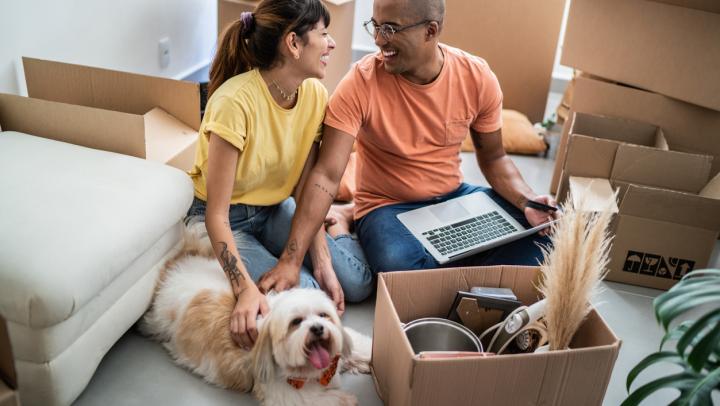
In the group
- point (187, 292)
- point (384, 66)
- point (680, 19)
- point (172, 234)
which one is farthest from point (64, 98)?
point (680, 19)

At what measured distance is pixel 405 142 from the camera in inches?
79.1

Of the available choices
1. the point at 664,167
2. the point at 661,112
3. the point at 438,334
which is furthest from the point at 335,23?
the point at 438,334

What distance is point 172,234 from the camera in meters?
1.74

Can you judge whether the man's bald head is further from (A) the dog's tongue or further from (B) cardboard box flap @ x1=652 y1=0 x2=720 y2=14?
(B) cardboard box flap @ x1=652 y1=0 x2=720 y2=14

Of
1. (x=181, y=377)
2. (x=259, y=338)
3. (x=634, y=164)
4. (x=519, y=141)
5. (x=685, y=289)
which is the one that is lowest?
(x=181, y=377)

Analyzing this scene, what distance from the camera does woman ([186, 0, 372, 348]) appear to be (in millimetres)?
1639

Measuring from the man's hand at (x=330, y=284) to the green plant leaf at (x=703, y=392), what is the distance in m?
1.01

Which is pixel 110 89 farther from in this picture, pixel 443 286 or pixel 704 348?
pixel 704 348

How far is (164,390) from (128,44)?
1.77 metres

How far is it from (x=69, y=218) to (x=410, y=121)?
3.37 feet

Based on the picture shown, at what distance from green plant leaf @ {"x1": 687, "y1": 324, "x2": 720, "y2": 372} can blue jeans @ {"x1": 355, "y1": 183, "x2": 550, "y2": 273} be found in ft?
2.91

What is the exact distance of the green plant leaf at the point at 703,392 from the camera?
1031mm

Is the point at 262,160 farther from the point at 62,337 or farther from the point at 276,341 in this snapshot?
the point at 62,337

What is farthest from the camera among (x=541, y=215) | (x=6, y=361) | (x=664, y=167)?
(x=664, y=167)
